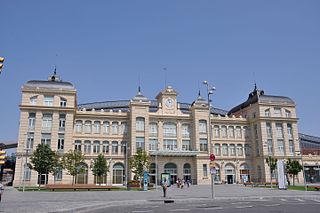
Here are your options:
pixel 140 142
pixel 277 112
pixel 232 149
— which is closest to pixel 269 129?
pixel 277 112

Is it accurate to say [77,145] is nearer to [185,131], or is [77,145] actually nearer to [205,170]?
[185,131]

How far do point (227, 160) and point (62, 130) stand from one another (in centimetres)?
3578

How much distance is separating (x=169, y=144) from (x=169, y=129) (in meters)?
3.25

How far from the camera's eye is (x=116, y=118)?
2477 inches

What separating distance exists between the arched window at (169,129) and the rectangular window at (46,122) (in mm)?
23017

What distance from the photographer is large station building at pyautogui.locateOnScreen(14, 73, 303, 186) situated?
56.6 meters

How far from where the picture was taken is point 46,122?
57125 mm

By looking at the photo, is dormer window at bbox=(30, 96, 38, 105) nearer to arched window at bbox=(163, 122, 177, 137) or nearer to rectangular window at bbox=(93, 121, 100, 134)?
rectangular window at bbox=(93, 121, 100, 134)

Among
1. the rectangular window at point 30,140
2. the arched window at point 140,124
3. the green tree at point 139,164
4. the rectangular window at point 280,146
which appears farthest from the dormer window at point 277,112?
the rectangular window at point 30,140

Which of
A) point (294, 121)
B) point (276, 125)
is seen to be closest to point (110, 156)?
point (276, 125)

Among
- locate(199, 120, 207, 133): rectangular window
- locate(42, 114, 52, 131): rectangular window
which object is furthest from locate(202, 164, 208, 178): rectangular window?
locate(42, 114, 52, 131): rectangular window

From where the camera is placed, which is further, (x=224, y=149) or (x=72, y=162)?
(x=224, y=149)

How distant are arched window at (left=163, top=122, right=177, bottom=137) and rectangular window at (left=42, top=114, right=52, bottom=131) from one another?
23.0 m

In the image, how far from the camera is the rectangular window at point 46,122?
56825 mm
